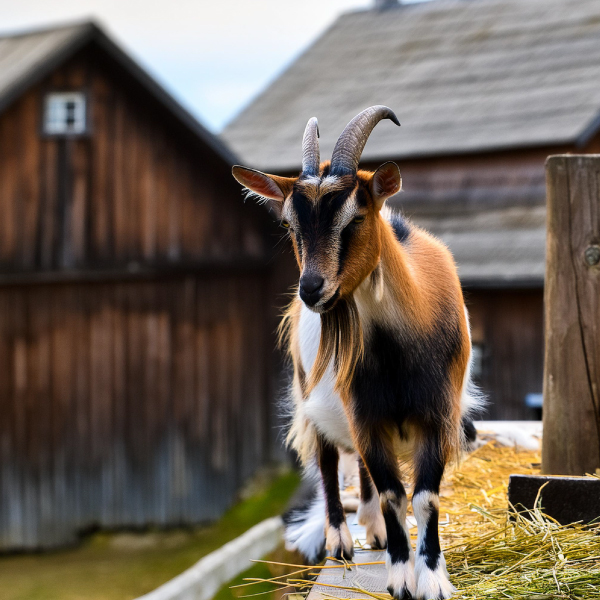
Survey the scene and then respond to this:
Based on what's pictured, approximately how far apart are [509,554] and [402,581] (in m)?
0.55

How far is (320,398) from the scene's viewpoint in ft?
12.8

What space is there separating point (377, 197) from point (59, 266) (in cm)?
938

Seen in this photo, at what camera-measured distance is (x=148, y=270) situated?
12.7 meters

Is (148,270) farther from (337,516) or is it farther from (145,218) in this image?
(337,516)

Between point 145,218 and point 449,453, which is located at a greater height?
point 145,218

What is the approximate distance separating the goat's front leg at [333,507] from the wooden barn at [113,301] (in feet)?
27.5

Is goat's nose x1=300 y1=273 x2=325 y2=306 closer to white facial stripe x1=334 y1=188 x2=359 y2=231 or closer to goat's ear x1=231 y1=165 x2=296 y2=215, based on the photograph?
white facial stripe x1=334 y1=188 x2=359 y2=231

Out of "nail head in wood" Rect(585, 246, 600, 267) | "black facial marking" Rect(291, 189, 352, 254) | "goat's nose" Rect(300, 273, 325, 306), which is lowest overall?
"goat's nose" Rect(300, 273, 325, 306)

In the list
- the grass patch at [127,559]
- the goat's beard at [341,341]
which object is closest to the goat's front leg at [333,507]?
the goat's beard at [341,341]

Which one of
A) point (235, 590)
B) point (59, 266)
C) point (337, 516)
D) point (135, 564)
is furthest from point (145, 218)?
point (337, 516)

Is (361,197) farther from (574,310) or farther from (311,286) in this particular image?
(574,310)

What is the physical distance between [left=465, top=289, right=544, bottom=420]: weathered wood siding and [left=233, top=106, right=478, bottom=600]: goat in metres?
9.34

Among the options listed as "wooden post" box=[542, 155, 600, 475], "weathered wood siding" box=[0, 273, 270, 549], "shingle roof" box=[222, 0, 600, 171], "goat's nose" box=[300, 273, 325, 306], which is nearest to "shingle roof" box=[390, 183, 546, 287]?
"shingle roof" box=[222, 0, 600, 171]

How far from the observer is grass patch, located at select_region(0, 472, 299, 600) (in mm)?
10672
